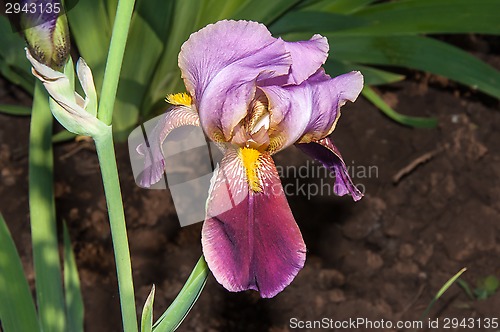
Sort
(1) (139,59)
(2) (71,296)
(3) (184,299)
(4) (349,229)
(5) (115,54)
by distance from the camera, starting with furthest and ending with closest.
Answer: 1. (4) (349,229)
2. (1) (139,59)
3. (2) (71,296)
4. (3) (184,299)
5. (5) (115,54)

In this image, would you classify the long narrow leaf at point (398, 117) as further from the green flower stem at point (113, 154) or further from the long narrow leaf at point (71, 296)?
the green flower stem at point (113, 154)

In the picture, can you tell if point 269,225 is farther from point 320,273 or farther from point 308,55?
point 320,273

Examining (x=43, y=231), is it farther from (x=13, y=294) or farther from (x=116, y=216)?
(x=116, y=216)

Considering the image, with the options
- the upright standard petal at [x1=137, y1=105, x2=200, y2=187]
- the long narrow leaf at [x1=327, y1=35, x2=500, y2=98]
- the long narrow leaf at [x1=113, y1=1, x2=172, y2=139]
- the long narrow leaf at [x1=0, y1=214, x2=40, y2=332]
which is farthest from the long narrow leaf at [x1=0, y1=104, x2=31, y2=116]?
the upright standard petal at [x1=137, y1=105, x2=200, y2=187]

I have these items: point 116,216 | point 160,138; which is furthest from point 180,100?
point 116,216

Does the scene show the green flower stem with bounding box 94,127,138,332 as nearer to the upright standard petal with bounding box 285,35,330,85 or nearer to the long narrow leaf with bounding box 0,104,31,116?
the upright standard petal with bounding box 285,35,330,85
